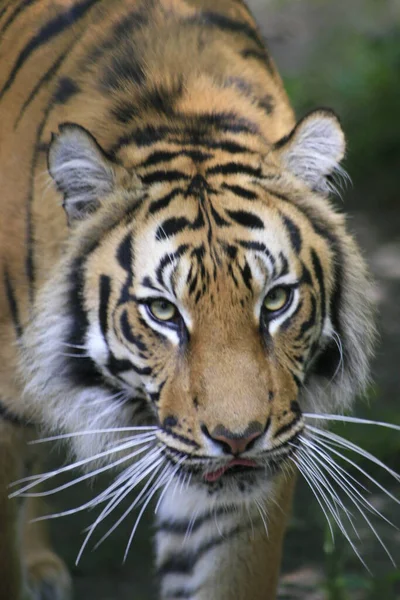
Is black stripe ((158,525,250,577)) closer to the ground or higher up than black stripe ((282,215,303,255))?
closer to the ground

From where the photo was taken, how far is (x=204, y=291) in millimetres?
1935

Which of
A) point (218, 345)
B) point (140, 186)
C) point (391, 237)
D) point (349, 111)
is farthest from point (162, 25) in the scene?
point (349, 111)

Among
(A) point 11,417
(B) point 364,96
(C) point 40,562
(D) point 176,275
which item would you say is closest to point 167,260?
(D) point 176,275

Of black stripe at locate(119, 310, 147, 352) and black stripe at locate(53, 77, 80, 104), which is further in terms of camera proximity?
black stripe at locate(53, 77, 80, 104)

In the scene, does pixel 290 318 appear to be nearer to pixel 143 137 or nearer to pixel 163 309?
pixel 163 309

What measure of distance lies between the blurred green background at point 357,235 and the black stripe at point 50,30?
1246 millimetres

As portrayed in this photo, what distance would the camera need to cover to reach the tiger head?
193 cm

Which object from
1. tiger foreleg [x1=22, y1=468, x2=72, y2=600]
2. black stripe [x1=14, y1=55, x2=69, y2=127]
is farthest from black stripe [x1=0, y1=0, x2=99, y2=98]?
tiger foreleg [x1=22, y1=468, x2=72, y2=600]

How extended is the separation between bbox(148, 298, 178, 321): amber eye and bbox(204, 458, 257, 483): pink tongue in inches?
10.6

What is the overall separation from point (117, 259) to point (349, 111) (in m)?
3.40

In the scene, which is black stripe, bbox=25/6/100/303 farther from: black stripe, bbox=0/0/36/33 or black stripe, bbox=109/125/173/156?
black stripe, bbox=0/0/36/33

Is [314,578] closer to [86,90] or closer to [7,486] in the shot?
[7,486]

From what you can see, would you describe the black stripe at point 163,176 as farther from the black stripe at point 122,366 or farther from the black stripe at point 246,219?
the black stripe at point 122,366

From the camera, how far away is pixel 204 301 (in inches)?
75.9
